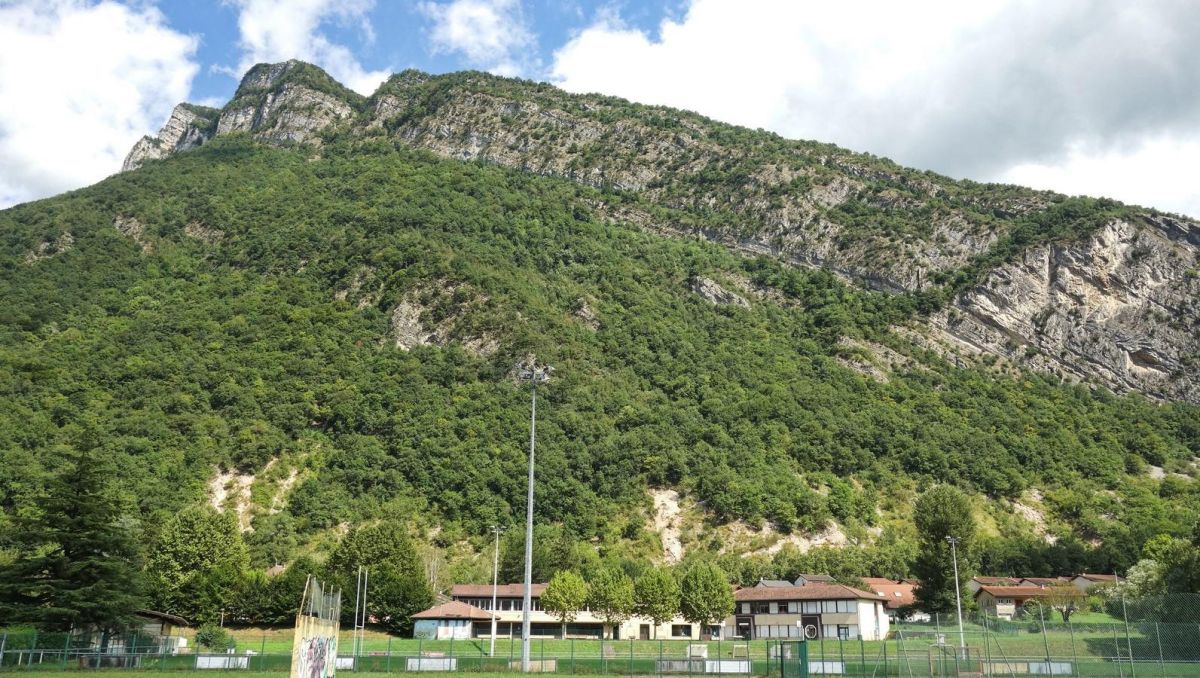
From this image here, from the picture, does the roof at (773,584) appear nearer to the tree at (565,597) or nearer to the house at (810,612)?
the house at (810,612)

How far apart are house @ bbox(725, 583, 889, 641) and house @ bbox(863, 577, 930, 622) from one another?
8.11ft

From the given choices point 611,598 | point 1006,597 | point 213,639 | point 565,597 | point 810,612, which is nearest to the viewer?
point 213,639

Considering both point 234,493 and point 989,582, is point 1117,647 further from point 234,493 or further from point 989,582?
point 234,493

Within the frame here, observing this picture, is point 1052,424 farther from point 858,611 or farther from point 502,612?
point 502,612

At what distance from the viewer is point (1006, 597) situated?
9306 cm

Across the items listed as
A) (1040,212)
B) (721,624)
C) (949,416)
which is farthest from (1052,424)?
(721,624)

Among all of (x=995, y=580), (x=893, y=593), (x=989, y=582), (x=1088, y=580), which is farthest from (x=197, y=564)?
(x=1088, y=580)

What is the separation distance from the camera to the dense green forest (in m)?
116

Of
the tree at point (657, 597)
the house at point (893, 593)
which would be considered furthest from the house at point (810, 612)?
the tree at point (657, 597)

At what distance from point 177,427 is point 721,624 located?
8205 cm

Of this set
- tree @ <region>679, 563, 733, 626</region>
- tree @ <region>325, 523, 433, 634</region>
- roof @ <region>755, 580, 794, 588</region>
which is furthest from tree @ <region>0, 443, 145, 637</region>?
roof @ <region>755, 580, 794, 588</region>

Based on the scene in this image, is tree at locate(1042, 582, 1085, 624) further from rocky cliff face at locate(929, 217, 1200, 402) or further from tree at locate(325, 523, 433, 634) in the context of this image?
rocky cliff face at locate(929, 217, 1200, 402)

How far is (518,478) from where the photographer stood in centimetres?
12256

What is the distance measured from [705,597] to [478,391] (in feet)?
222
